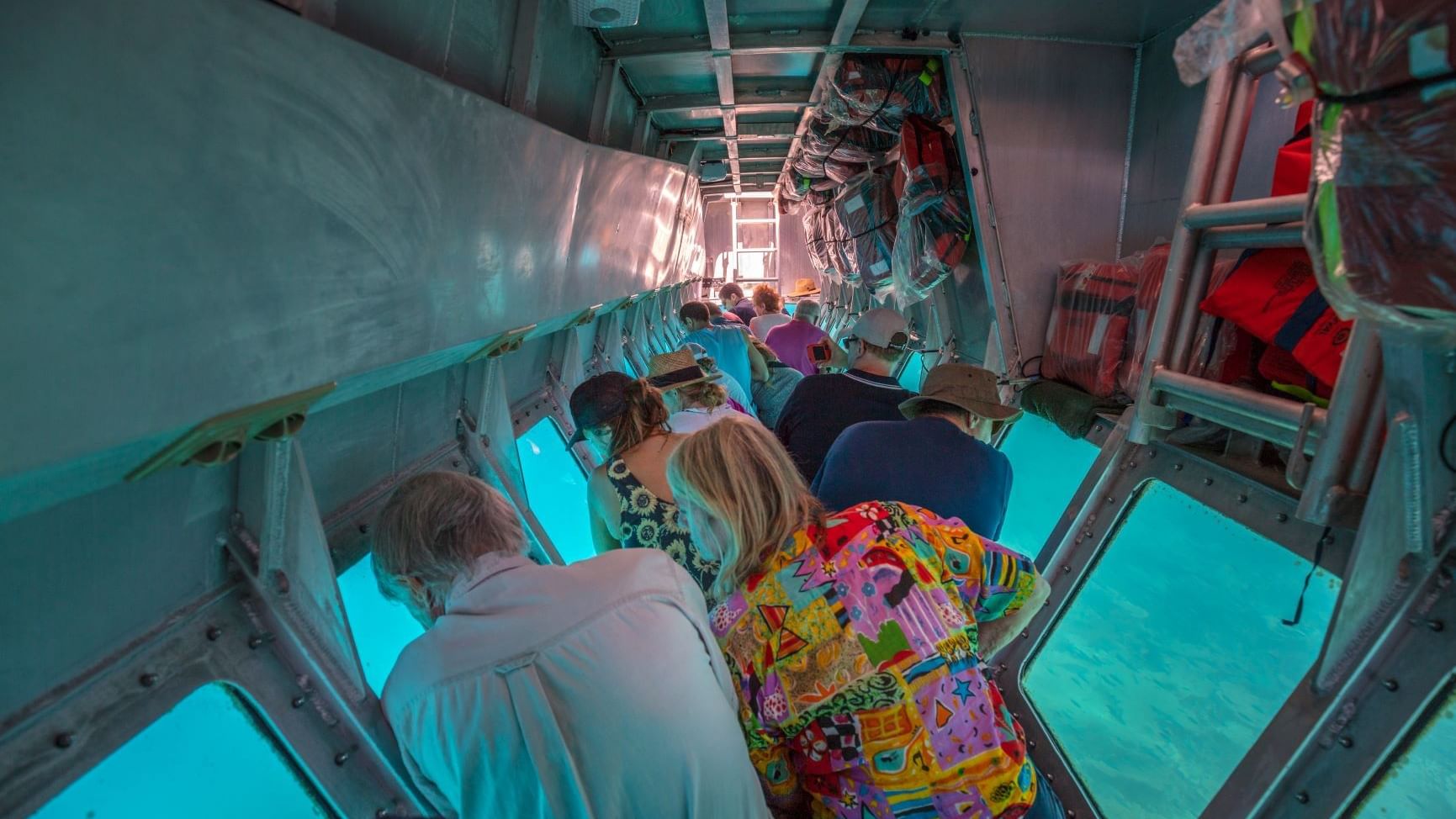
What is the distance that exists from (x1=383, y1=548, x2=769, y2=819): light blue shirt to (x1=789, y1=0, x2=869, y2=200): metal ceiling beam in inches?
124

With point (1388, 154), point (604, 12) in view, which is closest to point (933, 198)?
point (604, 12)

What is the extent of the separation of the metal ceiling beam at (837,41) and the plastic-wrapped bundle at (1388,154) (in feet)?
8.48

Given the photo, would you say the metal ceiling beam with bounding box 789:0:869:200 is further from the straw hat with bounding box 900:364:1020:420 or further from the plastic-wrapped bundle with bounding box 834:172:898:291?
the straw hat with bounding box 900:364:1020:420

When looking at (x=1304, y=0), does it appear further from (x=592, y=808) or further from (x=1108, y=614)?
(x=1108, y=614)

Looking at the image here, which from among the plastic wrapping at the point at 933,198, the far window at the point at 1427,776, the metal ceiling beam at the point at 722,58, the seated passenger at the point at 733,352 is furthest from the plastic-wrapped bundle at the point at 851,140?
the far window at the point at 1427,776

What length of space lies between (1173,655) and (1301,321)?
1101mm

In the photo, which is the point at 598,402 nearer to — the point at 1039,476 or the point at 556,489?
the point at 556,489

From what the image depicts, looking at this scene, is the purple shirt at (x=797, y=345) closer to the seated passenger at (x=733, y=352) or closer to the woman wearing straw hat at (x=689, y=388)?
the seated passenger at (x=733, y=352)

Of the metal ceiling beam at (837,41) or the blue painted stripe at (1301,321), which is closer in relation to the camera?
the blue painted stripe at (1301,321)

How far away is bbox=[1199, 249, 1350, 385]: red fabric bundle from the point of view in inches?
68.9

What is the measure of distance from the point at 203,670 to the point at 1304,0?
2268 mm

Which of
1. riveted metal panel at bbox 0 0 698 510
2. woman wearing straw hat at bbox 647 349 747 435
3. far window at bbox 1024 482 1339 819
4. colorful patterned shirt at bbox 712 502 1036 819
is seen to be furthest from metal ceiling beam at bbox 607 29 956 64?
colorful patterned shirt at bbox 712 502 1036 819

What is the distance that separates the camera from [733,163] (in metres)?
8.04

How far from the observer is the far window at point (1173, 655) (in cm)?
199
